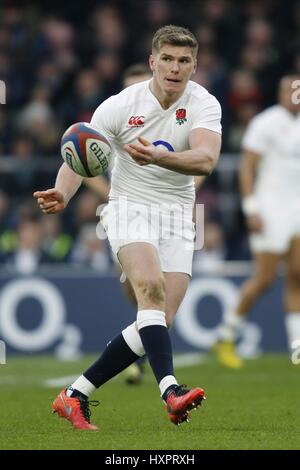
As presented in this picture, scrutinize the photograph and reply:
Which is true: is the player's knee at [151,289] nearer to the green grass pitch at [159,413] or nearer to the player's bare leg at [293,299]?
the green grass pitch at [159,413]

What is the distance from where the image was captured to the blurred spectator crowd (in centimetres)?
1322

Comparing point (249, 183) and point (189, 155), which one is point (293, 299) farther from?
point (189, 155)

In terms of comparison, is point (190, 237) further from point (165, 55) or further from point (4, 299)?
point (4, 299)

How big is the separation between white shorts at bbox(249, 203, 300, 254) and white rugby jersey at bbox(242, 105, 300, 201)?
4.3 inches

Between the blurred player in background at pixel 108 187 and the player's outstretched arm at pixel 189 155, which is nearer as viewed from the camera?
the player's outstretched arm at pixel 189 155

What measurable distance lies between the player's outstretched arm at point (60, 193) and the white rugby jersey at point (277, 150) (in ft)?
14.9

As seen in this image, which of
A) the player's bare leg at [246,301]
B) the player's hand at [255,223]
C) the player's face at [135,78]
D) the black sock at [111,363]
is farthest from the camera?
the player's hand at [255,223]

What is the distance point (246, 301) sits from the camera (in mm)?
10984

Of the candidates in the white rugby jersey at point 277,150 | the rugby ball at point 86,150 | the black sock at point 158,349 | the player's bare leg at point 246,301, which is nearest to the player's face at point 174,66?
the rugby ball at point 86,150

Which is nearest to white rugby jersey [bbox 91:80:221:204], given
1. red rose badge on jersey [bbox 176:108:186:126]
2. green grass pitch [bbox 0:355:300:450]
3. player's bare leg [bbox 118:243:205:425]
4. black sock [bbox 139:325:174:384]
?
red rose badge on jersey [bbox 176:108:186:126]

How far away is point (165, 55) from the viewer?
6.59 meters

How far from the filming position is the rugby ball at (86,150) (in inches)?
257
